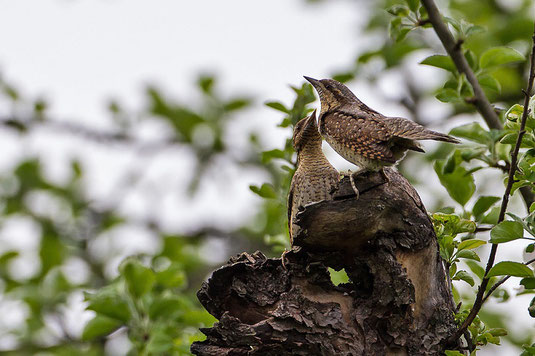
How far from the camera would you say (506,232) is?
88.0 inches

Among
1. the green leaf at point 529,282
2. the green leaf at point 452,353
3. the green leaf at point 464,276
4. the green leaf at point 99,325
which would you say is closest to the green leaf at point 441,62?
the green leaf at point 464,276

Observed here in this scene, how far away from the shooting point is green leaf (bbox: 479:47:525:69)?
9.52 feet

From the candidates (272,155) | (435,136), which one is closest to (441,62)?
(435,136)

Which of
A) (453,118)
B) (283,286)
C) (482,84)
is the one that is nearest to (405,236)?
(283,286)

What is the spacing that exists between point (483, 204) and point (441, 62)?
0.68 m

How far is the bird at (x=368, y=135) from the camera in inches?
97.3

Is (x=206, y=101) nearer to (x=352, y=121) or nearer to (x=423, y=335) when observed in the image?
(x=352, y=121)

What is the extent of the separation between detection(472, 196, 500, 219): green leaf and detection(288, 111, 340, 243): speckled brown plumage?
591 mm

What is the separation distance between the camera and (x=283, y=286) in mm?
2428

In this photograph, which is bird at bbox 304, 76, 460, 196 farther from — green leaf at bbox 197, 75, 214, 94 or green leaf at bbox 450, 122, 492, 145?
green leaf at bbox 197, 75, 214, 94

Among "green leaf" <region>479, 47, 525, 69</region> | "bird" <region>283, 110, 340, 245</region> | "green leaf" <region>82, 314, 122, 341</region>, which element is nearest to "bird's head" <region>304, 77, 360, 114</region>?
"bird" <region>283, 110, 340, 245</region>

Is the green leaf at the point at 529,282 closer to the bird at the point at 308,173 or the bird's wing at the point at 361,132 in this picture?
the bird's wing at the point at 361,132

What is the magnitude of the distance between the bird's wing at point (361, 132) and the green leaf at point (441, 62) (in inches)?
15.2

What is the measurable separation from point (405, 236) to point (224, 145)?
370 centimetres
